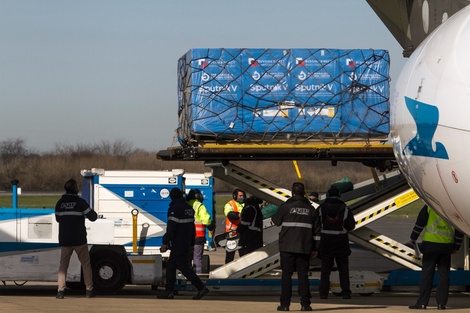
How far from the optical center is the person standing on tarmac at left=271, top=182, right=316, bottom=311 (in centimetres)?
1391

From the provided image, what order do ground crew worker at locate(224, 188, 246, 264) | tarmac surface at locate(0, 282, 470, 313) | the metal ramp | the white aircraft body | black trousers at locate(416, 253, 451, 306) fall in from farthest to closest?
1. ground crew worker at locate(224, 188, 246, 264)
2. the metal ramp
3. tarmac surface at locate(0, 282, 470, 313)
4. black trousers at locate(416, 253, 451, 306)
5. the white aircraft body

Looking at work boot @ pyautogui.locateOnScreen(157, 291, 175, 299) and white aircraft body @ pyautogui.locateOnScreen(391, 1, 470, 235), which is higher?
white aircraft body @ pyautogui.locateOnScreen(391, 1, 470, 235)

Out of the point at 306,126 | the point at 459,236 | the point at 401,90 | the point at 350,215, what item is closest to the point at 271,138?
the point at 306,126

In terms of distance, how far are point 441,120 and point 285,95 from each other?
7.93 metres

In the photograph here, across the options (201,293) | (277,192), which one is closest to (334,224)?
→ (277,192)

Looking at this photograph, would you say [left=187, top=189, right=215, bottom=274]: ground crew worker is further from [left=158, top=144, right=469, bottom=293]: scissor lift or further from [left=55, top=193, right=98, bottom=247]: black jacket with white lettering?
[left=55, top=193, right=98, bottom=247]: black jacket with white lettering

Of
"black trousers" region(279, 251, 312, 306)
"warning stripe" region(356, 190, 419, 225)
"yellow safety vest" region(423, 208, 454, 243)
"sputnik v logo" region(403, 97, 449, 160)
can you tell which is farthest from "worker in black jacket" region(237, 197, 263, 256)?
"sputnik v logo" region(403, 97, 449, 160)

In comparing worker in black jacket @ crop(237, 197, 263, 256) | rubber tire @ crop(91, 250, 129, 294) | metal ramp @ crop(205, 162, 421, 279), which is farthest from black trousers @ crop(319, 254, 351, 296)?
rubber tire @ crop(91, 250, 129, 294)

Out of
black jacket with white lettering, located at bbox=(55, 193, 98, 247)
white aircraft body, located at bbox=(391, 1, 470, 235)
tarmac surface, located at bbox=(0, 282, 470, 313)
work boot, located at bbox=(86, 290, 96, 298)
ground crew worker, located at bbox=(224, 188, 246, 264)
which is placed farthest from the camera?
ground crew worker, located at bbox=(224, 188, 246, 264)

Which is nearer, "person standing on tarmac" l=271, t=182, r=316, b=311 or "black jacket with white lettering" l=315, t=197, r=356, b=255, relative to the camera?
"person standing on tarmac" l=271, t=182, r=316, b=311

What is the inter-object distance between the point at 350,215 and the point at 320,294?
131 cm

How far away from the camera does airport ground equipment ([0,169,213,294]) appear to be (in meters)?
16.0

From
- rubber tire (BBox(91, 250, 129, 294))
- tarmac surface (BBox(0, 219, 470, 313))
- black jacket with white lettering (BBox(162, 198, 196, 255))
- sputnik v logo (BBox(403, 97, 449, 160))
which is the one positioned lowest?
tarmac surface (BBox(0, 219, 470, 313))

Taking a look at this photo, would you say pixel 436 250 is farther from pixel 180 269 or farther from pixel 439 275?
pixel 180 269
